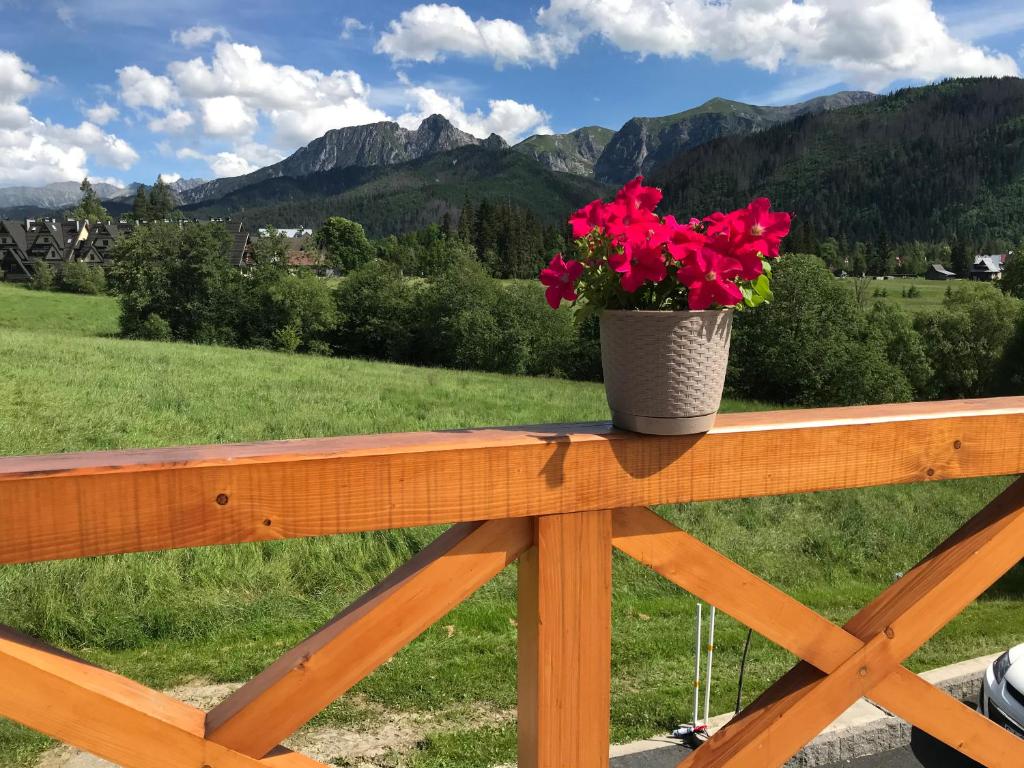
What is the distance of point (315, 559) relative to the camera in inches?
273

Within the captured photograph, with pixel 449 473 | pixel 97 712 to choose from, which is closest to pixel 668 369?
pixel 449 473

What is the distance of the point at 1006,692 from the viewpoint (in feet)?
11.5

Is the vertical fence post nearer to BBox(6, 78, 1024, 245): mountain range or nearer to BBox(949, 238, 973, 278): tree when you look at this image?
BBox(949, 238, 973, 278): tree

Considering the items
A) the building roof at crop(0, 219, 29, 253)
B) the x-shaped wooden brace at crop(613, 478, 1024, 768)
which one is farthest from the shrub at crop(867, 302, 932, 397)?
the building roof at crop(0, 219, 29, 253)

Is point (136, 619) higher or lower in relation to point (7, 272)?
lower

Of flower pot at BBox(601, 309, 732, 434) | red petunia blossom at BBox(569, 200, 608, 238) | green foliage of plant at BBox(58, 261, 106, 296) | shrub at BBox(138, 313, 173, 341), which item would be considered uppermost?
green foliage of plant at BBox(58, 261, 106, 296)

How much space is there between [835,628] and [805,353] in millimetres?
32959

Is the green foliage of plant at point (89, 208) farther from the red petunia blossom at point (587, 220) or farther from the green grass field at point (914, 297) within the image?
the red petunia blossom at point (587, 220)

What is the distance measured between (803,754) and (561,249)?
2788 mm

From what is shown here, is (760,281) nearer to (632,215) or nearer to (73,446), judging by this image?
(632,215)

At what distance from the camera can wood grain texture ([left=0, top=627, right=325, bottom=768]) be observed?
981 millimetres

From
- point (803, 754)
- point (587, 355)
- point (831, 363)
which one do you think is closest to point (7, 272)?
point (587, 355)

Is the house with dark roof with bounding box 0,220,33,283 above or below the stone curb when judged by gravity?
above

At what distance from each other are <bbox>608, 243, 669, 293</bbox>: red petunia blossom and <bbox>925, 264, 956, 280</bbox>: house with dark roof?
10460cm
